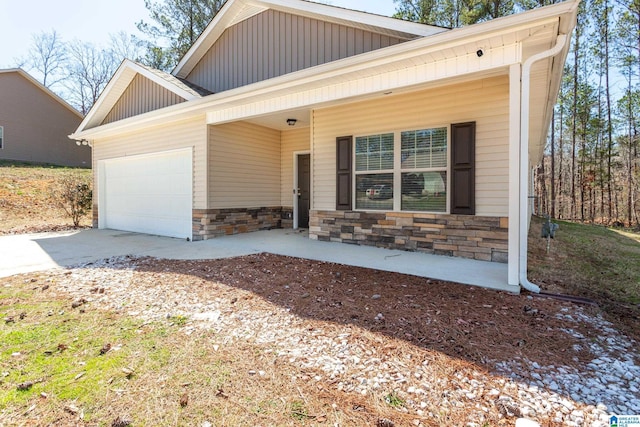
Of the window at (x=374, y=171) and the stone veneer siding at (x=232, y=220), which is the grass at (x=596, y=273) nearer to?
the window at (x=374, y=171)

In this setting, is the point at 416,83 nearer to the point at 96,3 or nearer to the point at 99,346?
the point at 99,346

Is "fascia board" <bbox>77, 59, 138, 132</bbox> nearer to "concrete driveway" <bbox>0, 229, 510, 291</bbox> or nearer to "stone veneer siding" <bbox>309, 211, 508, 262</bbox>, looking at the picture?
"concrete driveway" <bbox>0, 229, 510, 291</bbox>

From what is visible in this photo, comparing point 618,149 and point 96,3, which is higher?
point 96,3

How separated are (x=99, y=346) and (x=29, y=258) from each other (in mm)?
4563

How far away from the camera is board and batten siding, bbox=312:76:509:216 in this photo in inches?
201

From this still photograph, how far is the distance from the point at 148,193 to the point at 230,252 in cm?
421

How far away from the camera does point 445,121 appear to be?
555cm

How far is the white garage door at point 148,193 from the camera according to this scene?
26.0 feet

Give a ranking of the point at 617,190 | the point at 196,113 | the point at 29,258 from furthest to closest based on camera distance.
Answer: the point at 617,190
the point at 196,113
the point at 29,258

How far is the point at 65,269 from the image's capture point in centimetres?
495

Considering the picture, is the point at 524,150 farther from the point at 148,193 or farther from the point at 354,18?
the point at 148,193

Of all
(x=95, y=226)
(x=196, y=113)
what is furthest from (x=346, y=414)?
(x=95, y=226)

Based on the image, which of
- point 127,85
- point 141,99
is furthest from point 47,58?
point 141,99
